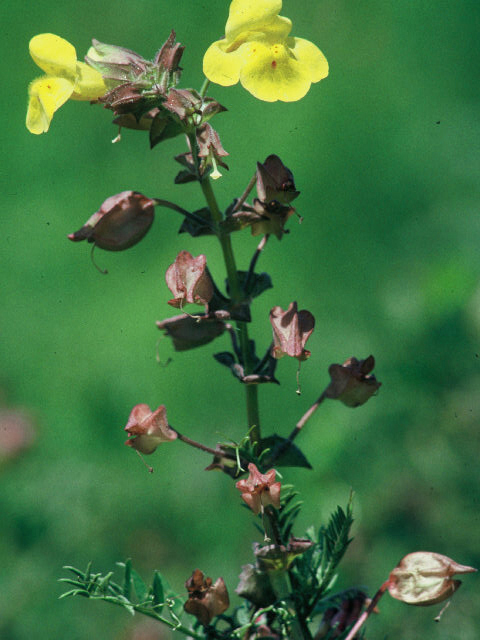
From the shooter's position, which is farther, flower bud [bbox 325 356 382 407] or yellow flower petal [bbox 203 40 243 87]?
flower bud [bbox 325 356 382 407]

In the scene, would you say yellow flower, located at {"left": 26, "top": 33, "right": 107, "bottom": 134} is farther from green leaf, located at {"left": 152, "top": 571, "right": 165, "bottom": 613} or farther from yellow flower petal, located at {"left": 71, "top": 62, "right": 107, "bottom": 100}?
green leaf, located at {"left": 152, "top": 571, "right": 165, "bottom": 613}

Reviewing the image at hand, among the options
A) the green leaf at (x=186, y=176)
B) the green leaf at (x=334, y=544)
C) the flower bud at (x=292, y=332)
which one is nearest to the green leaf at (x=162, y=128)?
the green leaf at (x=186, y=176)

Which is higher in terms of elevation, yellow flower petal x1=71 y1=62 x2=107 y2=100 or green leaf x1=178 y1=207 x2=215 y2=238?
yellow flower petal x1=71 y1=62 x2=107 y2=100

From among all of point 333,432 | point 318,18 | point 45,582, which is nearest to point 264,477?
point 45,582

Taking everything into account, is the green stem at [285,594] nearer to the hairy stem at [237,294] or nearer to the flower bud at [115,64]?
the hairy stem at [237,294]

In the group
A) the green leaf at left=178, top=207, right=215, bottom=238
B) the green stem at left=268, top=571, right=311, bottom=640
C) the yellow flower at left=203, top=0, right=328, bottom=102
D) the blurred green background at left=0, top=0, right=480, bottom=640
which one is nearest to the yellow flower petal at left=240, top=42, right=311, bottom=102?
the yellow flower at left=203, top=0, right=328, bottom=102

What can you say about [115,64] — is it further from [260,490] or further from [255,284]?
[260,490]
